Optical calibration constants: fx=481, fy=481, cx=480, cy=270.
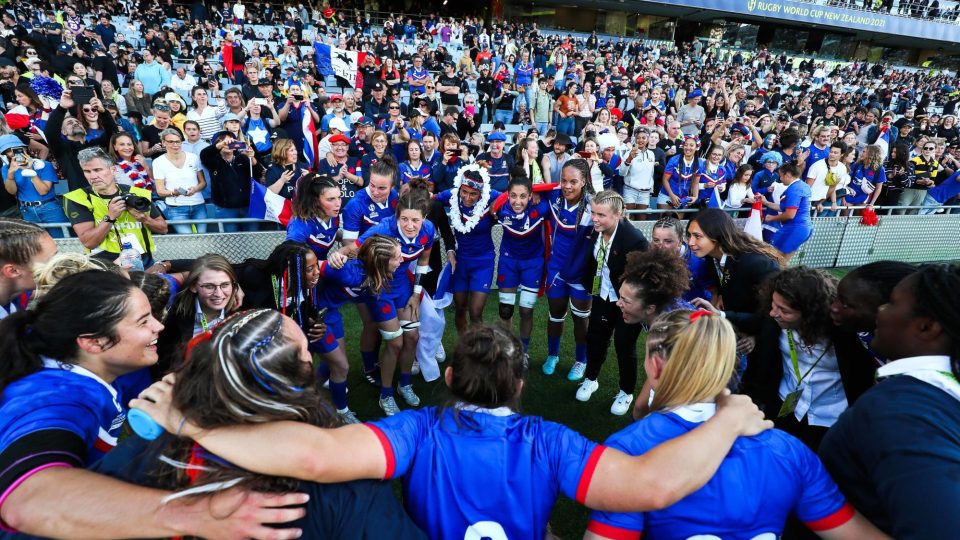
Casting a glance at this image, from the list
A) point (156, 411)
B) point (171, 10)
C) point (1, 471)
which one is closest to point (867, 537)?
point (156, 411)

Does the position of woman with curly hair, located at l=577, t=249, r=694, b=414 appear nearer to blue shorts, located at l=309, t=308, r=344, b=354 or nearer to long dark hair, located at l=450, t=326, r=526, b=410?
long dark hair, located at l=450, t=326, r=526, b=410

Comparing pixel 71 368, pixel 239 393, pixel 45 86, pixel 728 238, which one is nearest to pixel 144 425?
pixel 239 393

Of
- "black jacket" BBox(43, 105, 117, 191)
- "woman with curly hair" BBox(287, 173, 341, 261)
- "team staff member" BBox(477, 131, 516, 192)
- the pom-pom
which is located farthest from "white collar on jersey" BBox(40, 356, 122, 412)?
the pom-pom

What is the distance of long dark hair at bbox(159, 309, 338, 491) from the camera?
47.8 inches

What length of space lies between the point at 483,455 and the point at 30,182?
19.3 feet

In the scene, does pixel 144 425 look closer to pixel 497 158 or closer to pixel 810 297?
pixel 810 297

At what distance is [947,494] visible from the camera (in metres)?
1.13

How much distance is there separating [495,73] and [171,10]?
11.6m

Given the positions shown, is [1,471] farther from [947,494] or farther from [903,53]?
[903,53]

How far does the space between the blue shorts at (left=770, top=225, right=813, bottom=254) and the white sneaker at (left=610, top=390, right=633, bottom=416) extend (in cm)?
347

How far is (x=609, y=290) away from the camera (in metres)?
3.79

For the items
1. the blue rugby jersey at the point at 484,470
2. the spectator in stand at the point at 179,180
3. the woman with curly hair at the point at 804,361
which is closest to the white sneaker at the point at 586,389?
the woman with curly hair at the point at 804,361

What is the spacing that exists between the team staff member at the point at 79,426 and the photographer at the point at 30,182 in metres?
4.17

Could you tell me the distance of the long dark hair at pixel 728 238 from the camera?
3.15m
